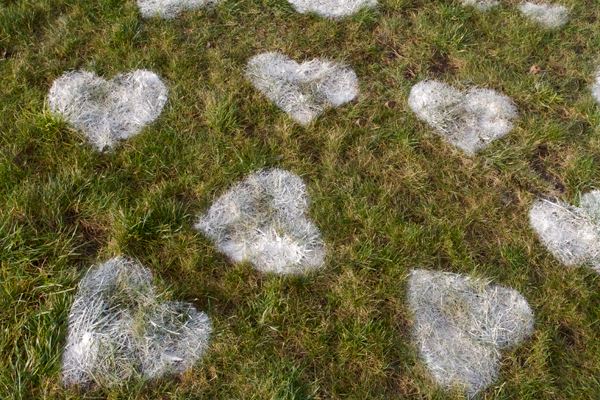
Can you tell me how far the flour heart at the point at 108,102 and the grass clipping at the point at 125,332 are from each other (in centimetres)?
82

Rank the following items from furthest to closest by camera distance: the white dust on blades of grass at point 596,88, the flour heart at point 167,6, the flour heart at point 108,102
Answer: the flour heart at point 167,6 → the white dust on blades of grass at point 596,88 → the flour heart at point 108,102

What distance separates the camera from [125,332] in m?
2.23

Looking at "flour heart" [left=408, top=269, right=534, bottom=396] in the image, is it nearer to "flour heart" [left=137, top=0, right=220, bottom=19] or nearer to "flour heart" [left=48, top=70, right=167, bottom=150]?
"flour heart" [left=48, top=70, right=167, bottom=150]

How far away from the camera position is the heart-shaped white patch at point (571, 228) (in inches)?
102

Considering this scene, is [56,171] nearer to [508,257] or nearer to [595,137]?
[508,257]

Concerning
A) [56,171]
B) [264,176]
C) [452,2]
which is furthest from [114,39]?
[452,2]

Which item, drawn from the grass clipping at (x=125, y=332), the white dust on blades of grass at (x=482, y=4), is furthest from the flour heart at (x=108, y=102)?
the white dust on blades of grass at (x=482, y=4)

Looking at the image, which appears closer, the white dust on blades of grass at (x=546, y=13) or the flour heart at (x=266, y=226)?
the flour heart at (x=266, y=226)

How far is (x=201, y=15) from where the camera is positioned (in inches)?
136

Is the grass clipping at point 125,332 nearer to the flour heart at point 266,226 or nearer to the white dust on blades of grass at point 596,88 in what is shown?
the flour heart at point 266,226

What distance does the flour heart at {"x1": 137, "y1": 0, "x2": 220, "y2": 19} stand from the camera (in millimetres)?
3443

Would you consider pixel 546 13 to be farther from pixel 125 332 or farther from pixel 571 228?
pixel 125 332

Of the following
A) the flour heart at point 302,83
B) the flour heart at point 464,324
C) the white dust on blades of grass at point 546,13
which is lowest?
the flour heart at point 464,324

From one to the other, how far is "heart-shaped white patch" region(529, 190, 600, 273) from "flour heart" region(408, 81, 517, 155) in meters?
0.47
